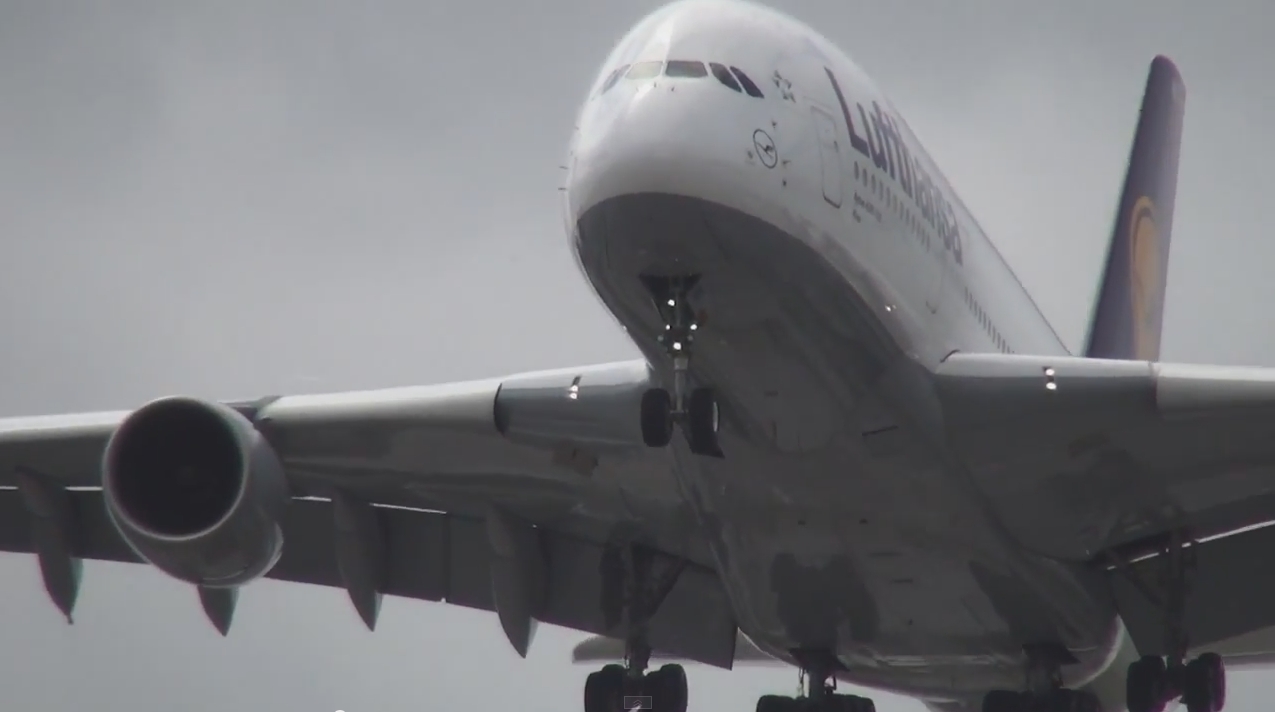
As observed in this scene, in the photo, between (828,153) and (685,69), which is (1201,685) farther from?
(685,69)

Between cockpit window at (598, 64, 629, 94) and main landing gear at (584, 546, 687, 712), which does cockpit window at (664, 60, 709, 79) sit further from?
main landing gear at (584, 546, 687, 712)

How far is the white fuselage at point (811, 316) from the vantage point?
39.7ft

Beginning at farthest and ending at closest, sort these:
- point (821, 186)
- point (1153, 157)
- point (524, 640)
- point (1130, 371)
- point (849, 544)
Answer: point (1153, 157) → point (524, 640) → point (849, 544) → point (1130, 371) → point (821, 186)

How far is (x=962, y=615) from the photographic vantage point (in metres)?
16.3

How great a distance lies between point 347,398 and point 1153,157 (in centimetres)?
1562

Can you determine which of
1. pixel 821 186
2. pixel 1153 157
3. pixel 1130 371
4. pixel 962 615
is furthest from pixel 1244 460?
pixel 1153 157

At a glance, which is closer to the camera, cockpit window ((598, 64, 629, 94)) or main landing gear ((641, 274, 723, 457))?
main landing gear ((641, 274, 723, 457))

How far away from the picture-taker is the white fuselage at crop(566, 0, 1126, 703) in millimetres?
12094

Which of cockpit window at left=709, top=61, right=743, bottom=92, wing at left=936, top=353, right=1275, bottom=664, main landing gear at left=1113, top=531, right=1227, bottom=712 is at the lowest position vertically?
main landing gear at left=1113, top=531, right=1227, bottom=712

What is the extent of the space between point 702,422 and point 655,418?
1.44 feet

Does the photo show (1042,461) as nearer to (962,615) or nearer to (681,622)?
(962,615)

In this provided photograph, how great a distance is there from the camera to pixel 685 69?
12359mm

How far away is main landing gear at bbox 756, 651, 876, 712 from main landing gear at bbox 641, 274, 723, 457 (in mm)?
5441

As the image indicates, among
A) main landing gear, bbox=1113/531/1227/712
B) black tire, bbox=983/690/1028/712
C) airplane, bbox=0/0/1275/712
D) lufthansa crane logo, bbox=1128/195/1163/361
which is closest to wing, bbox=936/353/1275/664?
airplane, bbox=0/0/1275/712
